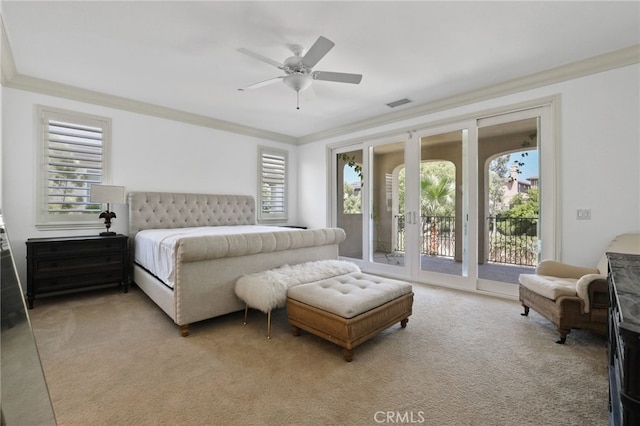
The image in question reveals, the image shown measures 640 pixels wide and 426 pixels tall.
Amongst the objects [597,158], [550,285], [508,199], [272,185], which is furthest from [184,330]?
[597,158]

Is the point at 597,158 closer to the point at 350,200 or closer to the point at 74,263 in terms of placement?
the point at 350,200

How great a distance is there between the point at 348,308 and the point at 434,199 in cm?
294

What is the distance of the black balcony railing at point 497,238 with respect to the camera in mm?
3641

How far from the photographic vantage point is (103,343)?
239 cm

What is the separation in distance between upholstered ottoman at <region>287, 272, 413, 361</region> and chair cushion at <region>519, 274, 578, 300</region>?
1149mm

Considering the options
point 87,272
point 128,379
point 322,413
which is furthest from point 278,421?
point 87,272

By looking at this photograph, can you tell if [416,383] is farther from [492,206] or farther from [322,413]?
[492,206]

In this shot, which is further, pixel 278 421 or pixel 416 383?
pixel 416 383

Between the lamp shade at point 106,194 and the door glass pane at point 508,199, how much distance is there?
4.81 m

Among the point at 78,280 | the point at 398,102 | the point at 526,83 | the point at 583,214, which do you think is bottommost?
the point at 78,280

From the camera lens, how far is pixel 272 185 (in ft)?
19.9

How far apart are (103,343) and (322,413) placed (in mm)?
1984

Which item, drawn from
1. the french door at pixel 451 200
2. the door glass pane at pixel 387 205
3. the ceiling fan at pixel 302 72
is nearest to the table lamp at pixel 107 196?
the ceiling fan at pixel 302 72

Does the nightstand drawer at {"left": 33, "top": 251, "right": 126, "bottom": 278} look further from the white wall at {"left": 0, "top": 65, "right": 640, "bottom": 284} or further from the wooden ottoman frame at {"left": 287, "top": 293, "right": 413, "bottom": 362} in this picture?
the wooden ottoman frame at {"left": 287, "top": 293, "right": 413, "bottom": 362}
